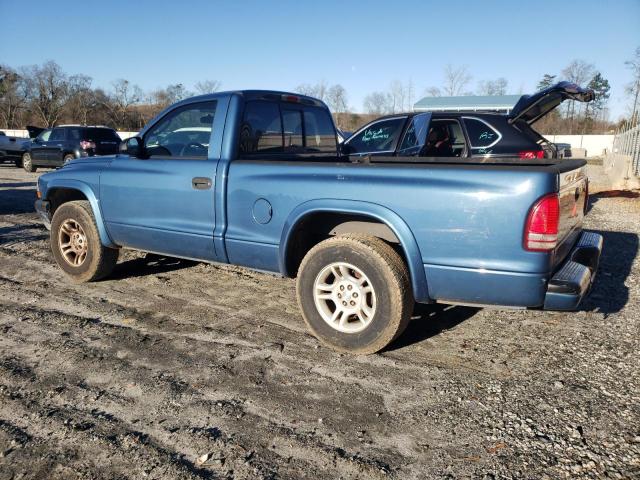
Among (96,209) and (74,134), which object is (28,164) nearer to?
(74,134)

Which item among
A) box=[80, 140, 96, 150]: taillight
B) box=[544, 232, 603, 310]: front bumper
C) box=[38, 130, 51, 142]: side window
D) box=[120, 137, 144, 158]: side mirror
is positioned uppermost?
box=[38, 130, 51, 142]: side window

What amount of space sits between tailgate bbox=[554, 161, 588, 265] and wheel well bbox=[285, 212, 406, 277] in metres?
1.07

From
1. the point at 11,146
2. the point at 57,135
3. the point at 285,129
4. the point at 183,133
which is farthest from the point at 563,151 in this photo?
the point at 11,146

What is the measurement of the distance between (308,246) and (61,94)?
76.1 meters

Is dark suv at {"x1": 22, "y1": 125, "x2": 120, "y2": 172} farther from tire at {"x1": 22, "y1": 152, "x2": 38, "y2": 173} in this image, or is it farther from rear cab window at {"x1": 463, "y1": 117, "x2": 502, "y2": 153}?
rear cab window at {"x1": 463, "y1": 117, "x2": 502, "y2": 153}

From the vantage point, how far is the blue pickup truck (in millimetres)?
3076

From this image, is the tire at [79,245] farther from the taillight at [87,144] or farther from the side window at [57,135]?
the side window at [57,135]

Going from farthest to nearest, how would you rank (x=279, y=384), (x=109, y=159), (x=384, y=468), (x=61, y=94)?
(x=61, y=94) → (x=109, y=159) → (x=279, y=384) → (x=384, y=468)

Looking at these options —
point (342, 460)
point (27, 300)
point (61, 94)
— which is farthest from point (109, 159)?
point (61, 94)

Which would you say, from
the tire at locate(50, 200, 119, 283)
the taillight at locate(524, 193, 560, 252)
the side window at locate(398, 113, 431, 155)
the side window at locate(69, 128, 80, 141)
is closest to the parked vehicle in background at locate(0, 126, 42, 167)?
the side window at locate(69, 128, 80, 141)

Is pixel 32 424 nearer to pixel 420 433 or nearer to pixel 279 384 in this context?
pixel 279 384

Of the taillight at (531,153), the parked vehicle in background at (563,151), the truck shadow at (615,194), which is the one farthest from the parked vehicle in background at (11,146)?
the truck shadow at (615,194)

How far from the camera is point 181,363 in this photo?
3.45 m

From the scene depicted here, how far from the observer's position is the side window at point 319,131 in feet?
16.9
